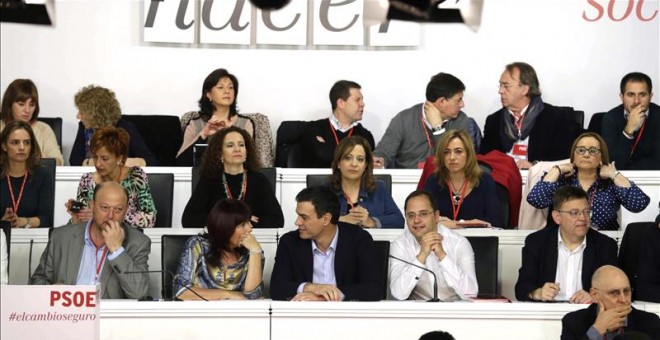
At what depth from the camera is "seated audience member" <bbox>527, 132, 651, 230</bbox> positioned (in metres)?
7.72

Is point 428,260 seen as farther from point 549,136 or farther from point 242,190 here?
point 549,136

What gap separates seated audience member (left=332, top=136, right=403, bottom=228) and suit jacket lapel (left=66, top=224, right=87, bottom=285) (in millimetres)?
1570

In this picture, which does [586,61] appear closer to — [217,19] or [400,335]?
[217,19]

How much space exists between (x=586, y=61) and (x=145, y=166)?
3.70 m

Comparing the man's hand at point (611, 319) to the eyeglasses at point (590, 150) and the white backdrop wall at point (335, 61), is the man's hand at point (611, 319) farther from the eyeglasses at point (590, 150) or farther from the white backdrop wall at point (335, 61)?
the white backdrop wall at point (335, 61)

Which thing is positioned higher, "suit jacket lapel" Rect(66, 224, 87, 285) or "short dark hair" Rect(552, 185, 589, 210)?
"short dark hair" Rect(552, 185, 589, 210)

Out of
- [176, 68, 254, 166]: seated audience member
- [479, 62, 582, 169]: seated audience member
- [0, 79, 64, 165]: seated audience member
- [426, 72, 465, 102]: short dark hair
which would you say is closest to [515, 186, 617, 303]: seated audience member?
[479, 62, 582, 169]: seated audience member

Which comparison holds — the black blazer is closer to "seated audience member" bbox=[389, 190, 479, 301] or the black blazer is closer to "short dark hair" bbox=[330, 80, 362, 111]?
"short dark hair" bbox=[330, 80, 362, 111]

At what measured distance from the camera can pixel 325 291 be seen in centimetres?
671

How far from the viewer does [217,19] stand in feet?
34.3

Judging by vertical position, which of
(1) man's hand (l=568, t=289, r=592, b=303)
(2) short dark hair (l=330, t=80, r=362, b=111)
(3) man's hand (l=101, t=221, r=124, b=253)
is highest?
(2) short dark hair (l=330, t=80, r=362, b=111)

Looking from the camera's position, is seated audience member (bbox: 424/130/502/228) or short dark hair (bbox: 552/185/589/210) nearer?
short dark hair (bbox: 552/185/589/210)

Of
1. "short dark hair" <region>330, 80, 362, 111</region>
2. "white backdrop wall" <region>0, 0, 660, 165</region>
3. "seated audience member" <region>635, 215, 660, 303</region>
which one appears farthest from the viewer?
"white backdrop wall" <region>0, 0, 660, 165</region>

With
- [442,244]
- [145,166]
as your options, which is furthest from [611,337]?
[145,166]
